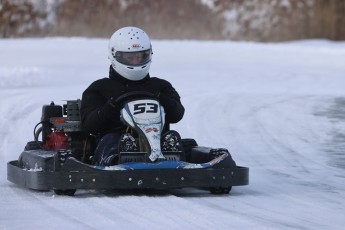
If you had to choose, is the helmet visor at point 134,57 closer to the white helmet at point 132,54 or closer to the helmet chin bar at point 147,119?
the white helmet at point 132,54

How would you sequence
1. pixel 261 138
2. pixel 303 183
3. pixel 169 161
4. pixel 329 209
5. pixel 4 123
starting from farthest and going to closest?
pixel 4 123 < pixel 261 138 < pixel 303 183 < pixel 169 161 < pixel 329 209

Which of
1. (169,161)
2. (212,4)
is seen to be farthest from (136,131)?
(212,4)

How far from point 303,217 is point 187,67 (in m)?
16.8

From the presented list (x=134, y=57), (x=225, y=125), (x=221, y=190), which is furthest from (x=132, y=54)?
(x=225, y=125)

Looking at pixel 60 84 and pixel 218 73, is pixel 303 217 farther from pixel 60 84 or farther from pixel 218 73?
pixel 218 73

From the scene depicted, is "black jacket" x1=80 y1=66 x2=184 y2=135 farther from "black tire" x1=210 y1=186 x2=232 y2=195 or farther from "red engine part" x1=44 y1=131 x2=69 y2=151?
"black tire" x1=210 y1=186 x2=232 y2=195

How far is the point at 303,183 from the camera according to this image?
345 inches

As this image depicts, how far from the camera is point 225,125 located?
13.6 meters

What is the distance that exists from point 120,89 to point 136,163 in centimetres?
105

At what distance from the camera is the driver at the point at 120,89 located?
26.8ft

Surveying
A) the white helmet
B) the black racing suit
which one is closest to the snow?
the black racing suit

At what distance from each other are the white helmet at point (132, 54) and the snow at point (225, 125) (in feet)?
3.47

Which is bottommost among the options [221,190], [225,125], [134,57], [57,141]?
[221,190]

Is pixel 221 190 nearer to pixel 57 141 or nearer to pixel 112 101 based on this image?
pixel 112 101
